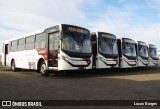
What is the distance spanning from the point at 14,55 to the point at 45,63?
6.64 metres

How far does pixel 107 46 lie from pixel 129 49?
3.87 metres

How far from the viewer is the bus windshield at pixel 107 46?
17422 mm

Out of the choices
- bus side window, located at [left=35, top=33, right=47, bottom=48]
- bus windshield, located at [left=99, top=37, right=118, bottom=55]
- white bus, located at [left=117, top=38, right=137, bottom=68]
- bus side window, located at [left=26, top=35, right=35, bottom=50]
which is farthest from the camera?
white bus, located at [left=117, top=38, right=137, bottom=68]

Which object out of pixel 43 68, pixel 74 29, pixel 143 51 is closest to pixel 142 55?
pixel 143 51

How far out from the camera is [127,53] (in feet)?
67.3

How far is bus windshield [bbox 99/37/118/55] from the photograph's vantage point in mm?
17422

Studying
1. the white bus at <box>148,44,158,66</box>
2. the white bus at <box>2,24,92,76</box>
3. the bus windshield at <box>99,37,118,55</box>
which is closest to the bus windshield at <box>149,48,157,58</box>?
the white bus at <box>148,44,158,66</box>

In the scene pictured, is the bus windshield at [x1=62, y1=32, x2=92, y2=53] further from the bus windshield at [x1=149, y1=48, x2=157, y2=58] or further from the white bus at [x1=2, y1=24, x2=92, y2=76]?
the bus windshield at [x1=149, y1=48, x2=157, y2=58]

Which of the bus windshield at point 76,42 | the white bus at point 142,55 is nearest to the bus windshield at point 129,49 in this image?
the white bus at point 142,55

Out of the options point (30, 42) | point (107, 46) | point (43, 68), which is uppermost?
point (30, 42)

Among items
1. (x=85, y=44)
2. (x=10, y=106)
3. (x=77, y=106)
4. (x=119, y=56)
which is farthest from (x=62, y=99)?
(x=119, y=56)

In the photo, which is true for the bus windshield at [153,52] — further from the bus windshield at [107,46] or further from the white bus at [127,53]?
the bus windshield at [107,46]

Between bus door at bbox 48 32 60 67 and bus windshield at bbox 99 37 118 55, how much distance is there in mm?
3738

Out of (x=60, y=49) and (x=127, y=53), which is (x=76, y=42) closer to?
(x=60, y=49)
